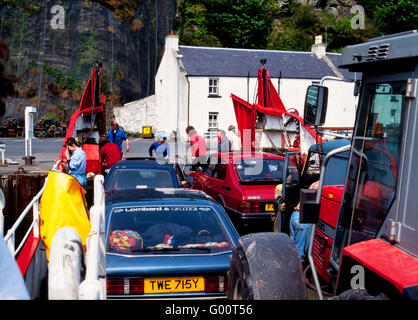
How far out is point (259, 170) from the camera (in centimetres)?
1052

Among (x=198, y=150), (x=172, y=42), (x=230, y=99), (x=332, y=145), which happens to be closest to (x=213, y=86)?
(x=230, y=99)

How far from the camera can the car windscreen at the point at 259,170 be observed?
10.3m

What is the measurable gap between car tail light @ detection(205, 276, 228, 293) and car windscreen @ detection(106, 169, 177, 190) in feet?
15.7

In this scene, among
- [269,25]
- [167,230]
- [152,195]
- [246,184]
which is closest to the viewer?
[167,230]

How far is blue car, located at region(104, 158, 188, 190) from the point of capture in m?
9.31

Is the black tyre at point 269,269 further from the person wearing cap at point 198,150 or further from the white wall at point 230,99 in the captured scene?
the white wall at point 230,99

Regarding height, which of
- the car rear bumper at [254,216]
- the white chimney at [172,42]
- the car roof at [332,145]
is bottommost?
the car rear bumper at [254,216]

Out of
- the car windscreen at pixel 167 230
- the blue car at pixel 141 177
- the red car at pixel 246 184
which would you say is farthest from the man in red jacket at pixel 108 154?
the car windscreen at pixel 167 230

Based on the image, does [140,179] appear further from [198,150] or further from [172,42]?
[172,42]

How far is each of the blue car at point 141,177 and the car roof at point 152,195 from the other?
310 centimetres

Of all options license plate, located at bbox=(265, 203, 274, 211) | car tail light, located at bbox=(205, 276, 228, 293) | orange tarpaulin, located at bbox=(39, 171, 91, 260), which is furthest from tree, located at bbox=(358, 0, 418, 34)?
car tail light, located at bbox=(205, 276, 228, 293)

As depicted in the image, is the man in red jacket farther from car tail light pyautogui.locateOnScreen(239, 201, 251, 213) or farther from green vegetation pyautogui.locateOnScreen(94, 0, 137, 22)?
green vegetation pyautogui.locateOnScreen(94, 0, 137, 22)

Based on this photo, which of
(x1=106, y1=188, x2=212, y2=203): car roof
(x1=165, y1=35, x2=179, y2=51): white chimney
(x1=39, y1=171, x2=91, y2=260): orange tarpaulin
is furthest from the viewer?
(x1=165, y1=35, x2=179, y2=51): white chimney

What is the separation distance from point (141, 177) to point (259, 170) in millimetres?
2574
